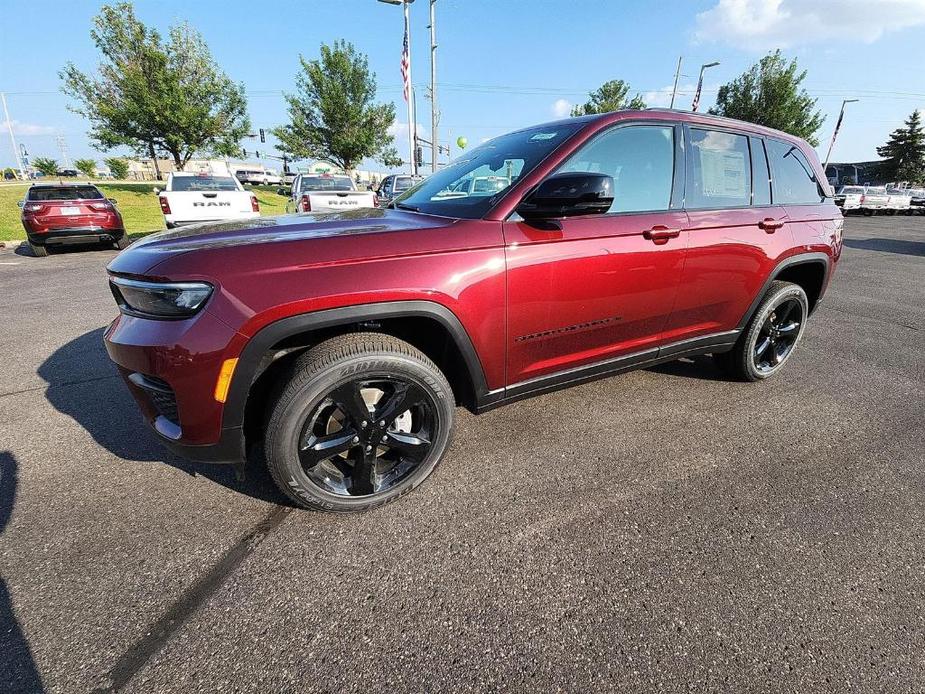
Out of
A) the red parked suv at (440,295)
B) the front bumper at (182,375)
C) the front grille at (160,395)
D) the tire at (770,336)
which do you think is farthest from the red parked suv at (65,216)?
the tire at (770,336)

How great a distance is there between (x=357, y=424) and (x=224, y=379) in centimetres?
56

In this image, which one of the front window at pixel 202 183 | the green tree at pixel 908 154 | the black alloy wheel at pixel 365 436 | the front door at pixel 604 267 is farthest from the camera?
the green tree at pixel 908 154

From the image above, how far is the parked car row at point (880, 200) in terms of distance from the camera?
25.5 meters

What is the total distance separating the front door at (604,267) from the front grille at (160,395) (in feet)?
4.69

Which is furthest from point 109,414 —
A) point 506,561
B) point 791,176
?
point 791,176

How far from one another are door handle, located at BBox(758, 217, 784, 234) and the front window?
33.3 ft

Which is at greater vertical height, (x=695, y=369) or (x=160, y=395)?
(x=160, y=395)

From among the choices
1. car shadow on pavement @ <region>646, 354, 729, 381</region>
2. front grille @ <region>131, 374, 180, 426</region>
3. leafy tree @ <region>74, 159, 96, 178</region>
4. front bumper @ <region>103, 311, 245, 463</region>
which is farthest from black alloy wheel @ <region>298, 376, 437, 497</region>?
leafy tree @ <region>74, 159, 96, 178</region>

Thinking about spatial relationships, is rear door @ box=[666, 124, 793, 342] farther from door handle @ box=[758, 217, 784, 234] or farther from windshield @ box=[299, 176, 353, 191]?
windshield @ box=[299, 176, 353, 191]

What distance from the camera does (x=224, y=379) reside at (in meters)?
1.65

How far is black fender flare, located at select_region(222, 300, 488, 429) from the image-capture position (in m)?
1.64

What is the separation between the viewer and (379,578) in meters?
1.69

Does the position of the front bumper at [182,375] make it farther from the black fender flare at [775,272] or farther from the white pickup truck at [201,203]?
the white pickup truck at [201,203]

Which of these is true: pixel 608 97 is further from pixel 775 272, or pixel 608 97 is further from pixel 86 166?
pixel 86 166
